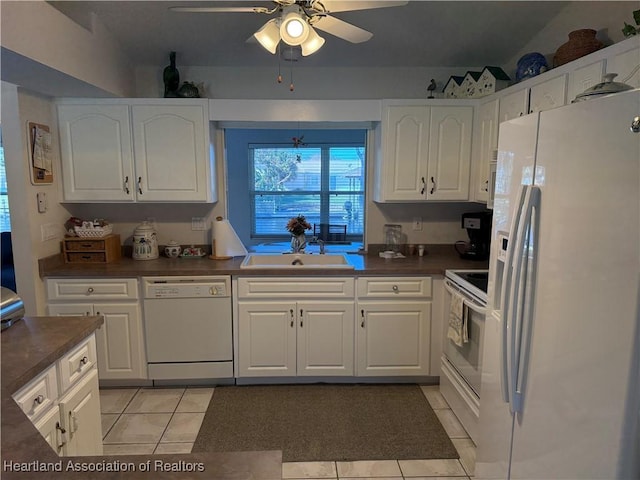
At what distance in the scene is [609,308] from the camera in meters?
1.10

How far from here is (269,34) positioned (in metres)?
1.95

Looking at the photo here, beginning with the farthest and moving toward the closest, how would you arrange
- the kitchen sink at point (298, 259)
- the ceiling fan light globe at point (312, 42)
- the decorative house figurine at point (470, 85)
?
1. the kitchen sink at point (298, 259)
2. the decorative house figurine at point (470, 85)
3. the ceiling fan light globe at point (312, 42)

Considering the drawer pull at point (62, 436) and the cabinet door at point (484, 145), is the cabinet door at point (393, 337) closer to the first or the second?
the cabinet door at point (484, 145)

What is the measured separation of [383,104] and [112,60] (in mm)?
1985

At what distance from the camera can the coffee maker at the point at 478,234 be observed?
3.04 m

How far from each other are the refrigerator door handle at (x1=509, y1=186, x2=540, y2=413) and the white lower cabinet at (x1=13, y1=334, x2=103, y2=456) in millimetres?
1642

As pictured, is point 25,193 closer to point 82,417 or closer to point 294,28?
point 82,417

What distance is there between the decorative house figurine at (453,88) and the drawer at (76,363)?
2.93 metres

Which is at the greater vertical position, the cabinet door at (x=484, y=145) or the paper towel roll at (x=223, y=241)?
the cabinet door at (x=484, y=145)

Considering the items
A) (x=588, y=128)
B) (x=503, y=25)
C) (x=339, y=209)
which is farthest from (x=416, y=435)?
(x=339, y=209)

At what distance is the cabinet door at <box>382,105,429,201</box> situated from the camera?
122 inches

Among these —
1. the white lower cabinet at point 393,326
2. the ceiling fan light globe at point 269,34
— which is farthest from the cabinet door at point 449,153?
the ceiling fan light globe at point 269,34

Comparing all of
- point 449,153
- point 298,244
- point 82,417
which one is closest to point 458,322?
point 449,153

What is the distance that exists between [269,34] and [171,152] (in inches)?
57.6
